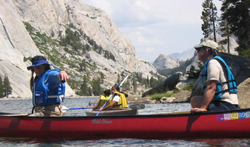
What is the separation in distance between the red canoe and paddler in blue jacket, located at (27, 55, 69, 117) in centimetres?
44

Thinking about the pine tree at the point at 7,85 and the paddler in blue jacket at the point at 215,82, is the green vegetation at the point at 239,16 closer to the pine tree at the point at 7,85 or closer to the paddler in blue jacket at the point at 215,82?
the paddler in blue jacket at the point at 215,82

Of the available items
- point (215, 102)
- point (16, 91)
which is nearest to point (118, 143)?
point (215, 102)

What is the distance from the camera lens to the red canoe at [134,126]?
9102mm

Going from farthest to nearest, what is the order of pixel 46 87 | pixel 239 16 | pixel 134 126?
pixel 239 16
pixel 134 126
pixel 46 87

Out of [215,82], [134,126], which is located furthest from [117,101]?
[215,82]

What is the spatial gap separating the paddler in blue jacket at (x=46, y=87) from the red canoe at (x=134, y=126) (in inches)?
17.4

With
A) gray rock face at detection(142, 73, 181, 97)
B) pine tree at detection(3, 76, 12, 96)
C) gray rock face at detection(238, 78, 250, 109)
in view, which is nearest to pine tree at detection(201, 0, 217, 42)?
gray rock face at detection(142, 73, 181, 97)

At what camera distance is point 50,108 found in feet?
33.3

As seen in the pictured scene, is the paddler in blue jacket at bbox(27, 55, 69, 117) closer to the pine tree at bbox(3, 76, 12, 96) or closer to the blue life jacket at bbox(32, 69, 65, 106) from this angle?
the blue life jacket at bbox(32, 69, 65, 106)

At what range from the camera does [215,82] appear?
324 inches

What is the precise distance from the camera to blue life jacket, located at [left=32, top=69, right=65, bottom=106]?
9.59 m

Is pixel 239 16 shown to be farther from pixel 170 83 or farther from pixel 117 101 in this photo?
pixel 117 101

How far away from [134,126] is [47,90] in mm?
2853

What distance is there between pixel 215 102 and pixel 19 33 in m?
151
